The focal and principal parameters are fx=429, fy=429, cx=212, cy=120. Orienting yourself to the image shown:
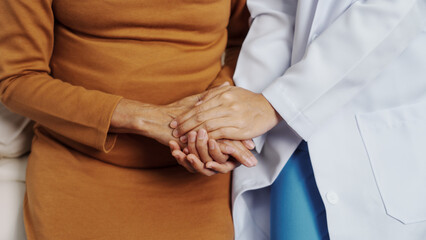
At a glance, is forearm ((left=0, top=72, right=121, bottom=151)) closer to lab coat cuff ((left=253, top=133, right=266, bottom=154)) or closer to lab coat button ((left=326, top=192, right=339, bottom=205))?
lab coat cuff ((left=253, top=133, right=266, bottom=154))

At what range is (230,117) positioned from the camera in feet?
3.16

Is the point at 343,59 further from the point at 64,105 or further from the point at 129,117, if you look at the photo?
the point at 64,105

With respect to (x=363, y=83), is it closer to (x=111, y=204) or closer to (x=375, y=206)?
(x=375, y=206)

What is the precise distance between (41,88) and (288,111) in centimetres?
57

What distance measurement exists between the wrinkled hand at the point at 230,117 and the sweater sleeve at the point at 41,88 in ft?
0.55

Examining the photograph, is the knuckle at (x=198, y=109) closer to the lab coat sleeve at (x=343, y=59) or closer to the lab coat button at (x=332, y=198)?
the lab coat sleeve at (x=343, y=59)

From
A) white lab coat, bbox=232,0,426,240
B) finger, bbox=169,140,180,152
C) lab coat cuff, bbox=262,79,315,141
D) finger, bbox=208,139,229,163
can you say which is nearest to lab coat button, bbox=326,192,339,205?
white lab coat, bbox=232,0,426,240

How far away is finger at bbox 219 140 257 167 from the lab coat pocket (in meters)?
0.26

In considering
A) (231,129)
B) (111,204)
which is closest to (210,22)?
(231,129)

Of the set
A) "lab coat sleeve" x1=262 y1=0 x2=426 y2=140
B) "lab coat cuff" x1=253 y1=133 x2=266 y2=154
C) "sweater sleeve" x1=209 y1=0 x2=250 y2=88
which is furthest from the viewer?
"sweater sleeve" x1=209 y1=0 x2=250 y2=88

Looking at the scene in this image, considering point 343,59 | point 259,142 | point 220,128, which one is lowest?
point 259,142

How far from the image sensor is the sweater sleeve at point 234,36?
1204 mm

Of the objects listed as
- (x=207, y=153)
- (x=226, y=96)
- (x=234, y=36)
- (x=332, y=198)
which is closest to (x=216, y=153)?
(x=207, y=153)

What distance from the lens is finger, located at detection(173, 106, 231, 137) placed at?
0.96 meters
